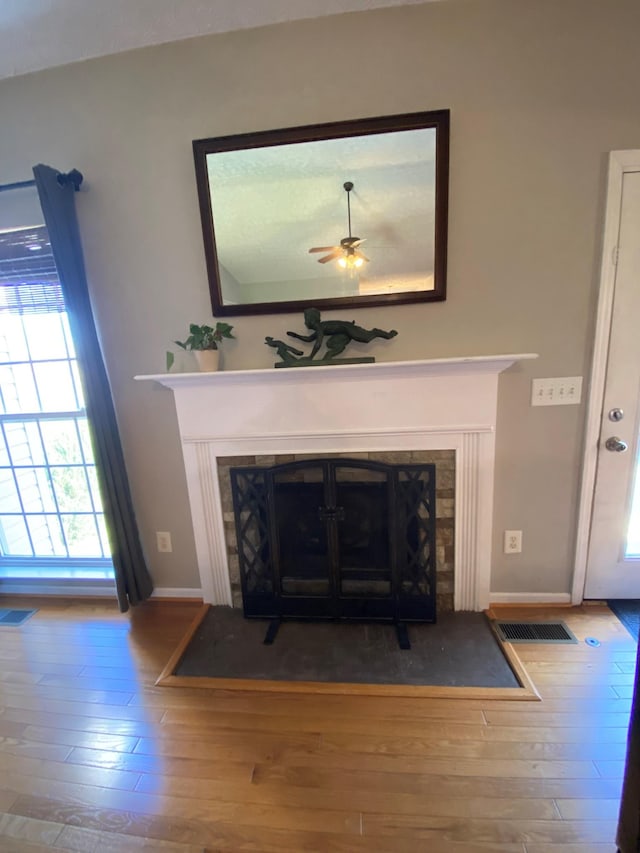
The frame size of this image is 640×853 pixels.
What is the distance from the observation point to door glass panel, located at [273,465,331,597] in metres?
1.79

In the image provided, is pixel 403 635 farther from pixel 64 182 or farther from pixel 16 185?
pixel 16 185

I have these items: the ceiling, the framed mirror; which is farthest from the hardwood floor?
the ceiling

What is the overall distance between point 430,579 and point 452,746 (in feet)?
2.03

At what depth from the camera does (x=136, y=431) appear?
6.30 feet

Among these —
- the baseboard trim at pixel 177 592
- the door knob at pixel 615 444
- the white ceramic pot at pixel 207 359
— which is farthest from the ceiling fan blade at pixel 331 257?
the baseboard trim at pixel 177 592

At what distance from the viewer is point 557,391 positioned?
1659 mm

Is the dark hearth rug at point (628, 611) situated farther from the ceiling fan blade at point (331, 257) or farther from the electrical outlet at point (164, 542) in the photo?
the electrical outlet at point (164, 542)

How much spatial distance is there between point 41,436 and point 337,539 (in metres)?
1.80

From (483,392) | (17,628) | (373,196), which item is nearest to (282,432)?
(483,392)

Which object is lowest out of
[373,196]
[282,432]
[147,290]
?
[282,432]

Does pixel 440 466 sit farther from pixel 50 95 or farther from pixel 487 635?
pixel 50 95

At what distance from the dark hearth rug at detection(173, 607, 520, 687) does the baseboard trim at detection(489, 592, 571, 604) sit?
0.50 feet

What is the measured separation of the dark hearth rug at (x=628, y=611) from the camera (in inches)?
66.8

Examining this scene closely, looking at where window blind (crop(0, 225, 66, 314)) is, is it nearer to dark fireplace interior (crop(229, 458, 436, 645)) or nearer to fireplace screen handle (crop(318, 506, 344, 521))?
dark fireplace interior (crop(229, 458, 436, 645))
